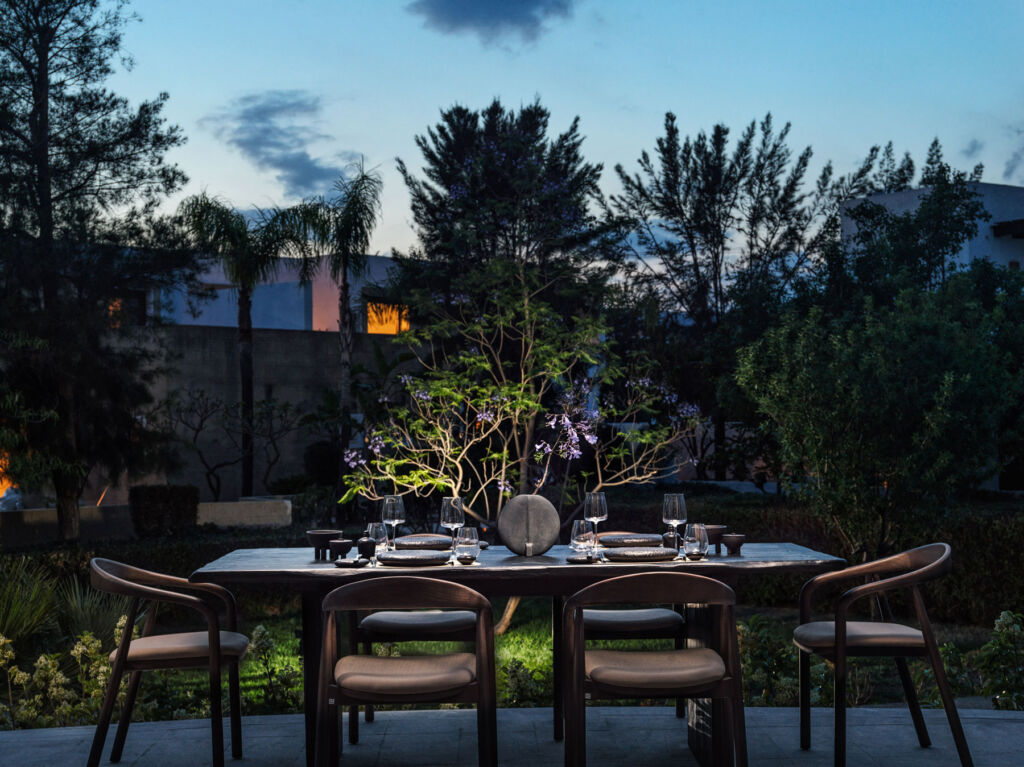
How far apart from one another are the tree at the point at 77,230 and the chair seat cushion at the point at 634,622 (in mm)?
9471

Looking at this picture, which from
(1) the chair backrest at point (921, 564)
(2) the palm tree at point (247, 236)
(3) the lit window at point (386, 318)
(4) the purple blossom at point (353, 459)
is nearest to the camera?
(1) the chair backrest at point (921, 564)

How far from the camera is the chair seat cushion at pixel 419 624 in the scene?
4.33 meters

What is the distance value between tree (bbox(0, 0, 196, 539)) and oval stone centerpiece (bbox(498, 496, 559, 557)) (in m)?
9.34

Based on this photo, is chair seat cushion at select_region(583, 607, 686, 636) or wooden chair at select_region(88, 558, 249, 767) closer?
wooden chair at select_region(88, 558, 249, 767)

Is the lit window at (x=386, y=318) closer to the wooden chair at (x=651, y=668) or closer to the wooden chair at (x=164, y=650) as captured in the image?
the wooden chair at (x=164, y=650)

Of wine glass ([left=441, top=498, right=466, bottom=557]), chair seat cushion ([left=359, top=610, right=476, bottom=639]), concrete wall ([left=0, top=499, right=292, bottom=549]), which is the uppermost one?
wine glass ([left=441, top=498, right=466, bottom=557])

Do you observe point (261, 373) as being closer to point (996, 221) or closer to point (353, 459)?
point (353, 459)

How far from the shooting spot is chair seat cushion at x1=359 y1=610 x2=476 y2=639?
14.2ft

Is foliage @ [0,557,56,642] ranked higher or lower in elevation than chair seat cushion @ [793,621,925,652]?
lower

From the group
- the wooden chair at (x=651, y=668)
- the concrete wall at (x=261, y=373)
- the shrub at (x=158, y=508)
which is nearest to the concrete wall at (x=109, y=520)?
the shrub at (x=158, y=508)

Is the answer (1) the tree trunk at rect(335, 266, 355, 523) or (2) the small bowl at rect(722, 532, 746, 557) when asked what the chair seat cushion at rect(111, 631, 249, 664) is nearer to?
(2) the small bowl at rect(722, 532, 746, 557)

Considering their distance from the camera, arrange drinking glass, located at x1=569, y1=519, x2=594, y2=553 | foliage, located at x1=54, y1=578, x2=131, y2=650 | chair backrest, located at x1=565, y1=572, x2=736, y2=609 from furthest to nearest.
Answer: foliage, located at x1=54, y1=578, x2=131, y2=650 → drinking glass, located at x1=569, y1=519, x2=594, y2=553 → chair backrest, located at x1=565, y1=572, x2=736, y2=609

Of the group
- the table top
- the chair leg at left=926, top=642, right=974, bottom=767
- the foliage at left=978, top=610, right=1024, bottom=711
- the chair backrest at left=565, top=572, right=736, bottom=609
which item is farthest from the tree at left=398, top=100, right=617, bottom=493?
the chair backrest at left=565, top=572, right=736, bottom=609

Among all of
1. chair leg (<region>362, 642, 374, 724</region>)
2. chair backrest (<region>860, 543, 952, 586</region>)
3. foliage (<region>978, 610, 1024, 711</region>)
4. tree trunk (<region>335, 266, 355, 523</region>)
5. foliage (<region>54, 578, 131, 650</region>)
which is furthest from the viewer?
tree trunk (<region>335, 266, 355, 523</region>)
